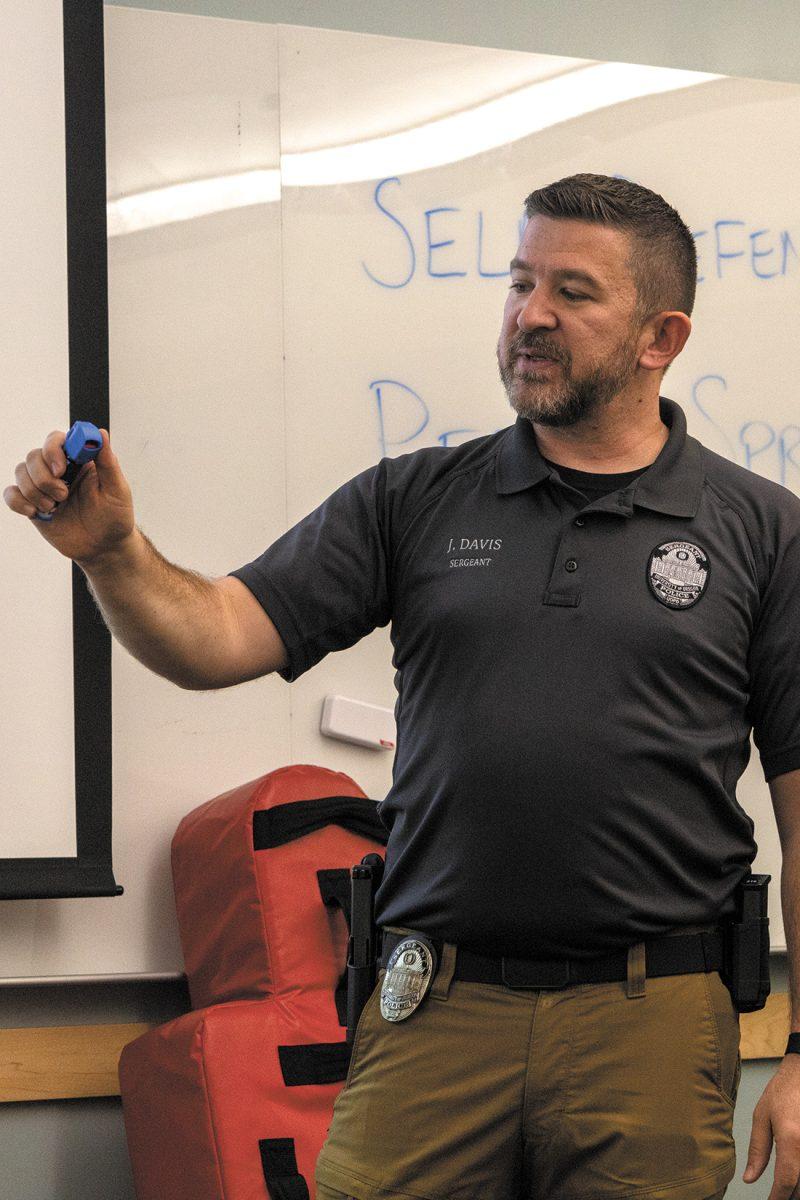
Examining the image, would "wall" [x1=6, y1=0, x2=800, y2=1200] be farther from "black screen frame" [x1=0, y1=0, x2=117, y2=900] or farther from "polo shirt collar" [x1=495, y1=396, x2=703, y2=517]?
"polo shirt collar" [x1=495, y1=396, x2=703, y2=517]

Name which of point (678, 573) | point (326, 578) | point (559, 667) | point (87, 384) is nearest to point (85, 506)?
point (326, 578)

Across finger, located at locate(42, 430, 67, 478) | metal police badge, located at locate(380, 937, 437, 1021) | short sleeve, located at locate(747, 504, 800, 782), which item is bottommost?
metal police badge, located at locate(380, 937, 437, 1021)

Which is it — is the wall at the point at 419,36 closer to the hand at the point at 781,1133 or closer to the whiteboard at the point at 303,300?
the whiteboard at the point at 303,300

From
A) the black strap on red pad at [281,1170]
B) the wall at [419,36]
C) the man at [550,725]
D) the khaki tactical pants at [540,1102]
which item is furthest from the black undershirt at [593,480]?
the wall at [419,36]

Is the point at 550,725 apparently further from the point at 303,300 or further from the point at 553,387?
the point at 303,300

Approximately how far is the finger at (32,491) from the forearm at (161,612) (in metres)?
0.09

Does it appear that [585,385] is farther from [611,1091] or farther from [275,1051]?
[275,1051]

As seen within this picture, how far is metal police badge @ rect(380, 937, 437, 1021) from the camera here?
1323 millimetres

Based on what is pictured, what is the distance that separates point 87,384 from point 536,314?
31.8 inches

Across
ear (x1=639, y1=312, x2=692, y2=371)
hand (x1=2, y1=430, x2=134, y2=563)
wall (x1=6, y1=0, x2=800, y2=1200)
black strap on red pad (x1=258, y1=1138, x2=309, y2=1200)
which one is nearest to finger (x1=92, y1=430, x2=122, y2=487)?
hand (x1=2, y1=430, x2=134, y2=563)

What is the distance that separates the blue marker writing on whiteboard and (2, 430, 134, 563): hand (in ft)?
0.05

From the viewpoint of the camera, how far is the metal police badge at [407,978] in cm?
132

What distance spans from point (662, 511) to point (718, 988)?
45 cm

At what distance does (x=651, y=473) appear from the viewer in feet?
4.82
